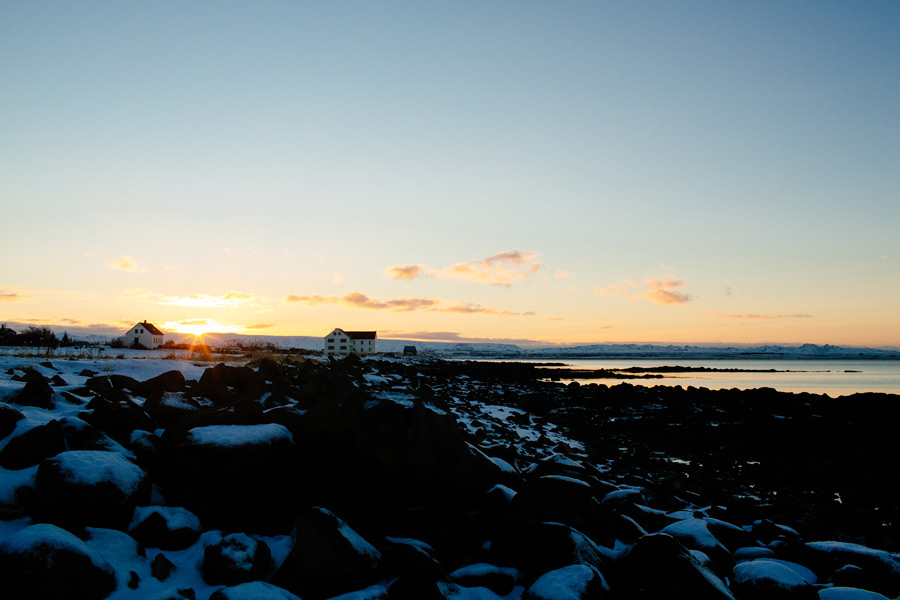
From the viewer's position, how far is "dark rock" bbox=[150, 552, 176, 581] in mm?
4312

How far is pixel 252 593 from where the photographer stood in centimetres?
384

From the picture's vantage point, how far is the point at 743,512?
8.39 m

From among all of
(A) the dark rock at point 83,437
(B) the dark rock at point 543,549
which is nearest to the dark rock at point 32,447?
(A) the dark rock at point 83,437

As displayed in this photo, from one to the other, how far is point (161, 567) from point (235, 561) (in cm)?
58

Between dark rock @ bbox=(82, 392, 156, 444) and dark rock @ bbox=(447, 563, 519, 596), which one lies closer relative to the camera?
dark rock @ bbox=(447, 563, 519, 596)

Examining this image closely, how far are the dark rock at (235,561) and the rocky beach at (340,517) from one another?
16 mm

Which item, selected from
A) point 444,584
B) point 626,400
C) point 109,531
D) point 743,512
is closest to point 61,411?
point 109,531

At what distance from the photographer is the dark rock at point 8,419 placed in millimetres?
5602

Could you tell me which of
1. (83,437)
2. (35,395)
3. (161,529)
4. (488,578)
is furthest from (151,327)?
(488,578)

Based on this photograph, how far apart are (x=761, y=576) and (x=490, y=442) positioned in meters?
7.03

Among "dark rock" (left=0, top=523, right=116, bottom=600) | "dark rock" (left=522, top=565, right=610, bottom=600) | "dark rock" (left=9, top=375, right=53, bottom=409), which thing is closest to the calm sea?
"dark rock" (left=522, top=565, right=610, bottom=600)

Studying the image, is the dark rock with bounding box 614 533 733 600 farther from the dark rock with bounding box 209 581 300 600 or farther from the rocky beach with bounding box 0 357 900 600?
the dark rock with bounding box 209 581 300 600

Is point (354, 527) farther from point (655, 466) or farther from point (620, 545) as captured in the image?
point (655, 466)

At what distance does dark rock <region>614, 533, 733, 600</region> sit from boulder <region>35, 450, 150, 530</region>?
15.1 ft
